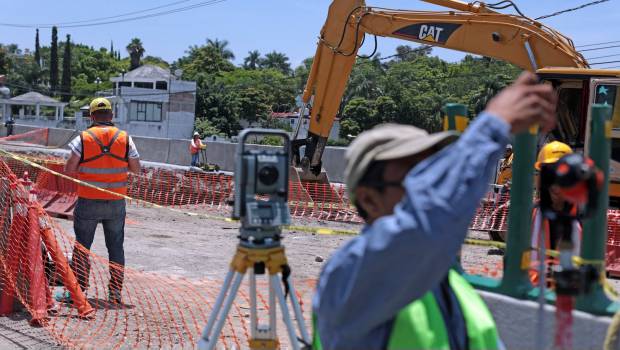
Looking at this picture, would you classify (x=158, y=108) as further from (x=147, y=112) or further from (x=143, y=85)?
(x=143, y=85)

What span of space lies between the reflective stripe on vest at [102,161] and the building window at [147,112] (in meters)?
60.7

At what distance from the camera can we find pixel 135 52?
102 meters

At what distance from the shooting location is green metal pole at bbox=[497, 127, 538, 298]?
115 inches

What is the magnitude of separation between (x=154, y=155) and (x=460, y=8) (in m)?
17.5

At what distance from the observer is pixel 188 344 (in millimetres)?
5375

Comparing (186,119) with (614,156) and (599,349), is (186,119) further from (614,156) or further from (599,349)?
(599,349)

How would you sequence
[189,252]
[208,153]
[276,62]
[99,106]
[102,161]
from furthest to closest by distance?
[276,62] < [208,153] < [189,252] < [99,106] < [102,161]

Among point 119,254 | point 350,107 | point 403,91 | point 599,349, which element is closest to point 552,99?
point 599,349

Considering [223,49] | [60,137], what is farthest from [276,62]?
[60,137]

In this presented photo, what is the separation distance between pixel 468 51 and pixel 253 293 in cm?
981

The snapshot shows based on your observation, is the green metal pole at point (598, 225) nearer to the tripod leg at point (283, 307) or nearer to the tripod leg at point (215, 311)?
the tripod leg at point (283, 307)

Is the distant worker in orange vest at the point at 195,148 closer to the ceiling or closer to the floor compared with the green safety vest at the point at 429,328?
closer to the floor

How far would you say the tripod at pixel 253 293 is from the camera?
3158mm

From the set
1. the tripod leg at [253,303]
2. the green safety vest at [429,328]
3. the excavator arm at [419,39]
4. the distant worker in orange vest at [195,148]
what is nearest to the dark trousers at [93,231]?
the tripod leg at [253,303]
